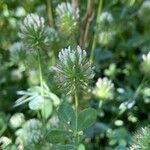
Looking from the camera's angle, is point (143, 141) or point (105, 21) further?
point (105, 21)

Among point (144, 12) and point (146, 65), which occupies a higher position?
point (144, 12)

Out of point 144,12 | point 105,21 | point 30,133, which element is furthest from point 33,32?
point 144,12

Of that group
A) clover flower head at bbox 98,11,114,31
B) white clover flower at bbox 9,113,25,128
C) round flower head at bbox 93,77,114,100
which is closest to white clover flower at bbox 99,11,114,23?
clover flower head at bbox 98,11,114,31

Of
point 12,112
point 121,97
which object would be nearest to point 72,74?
point 121,97

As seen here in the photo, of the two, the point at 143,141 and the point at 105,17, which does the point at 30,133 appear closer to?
the point at 143,141

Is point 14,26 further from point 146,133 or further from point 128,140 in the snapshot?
point 146,133

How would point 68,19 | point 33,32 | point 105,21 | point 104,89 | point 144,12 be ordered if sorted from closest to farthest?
1. point 33,32
2. point 68,19
3. point 104,89
4. point 105,21
5. point 144,12

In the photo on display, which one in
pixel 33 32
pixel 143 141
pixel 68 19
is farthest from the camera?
pixel 68 19

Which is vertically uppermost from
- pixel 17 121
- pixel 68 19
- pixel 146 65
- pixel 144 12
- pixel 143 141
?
pixel 144 12
